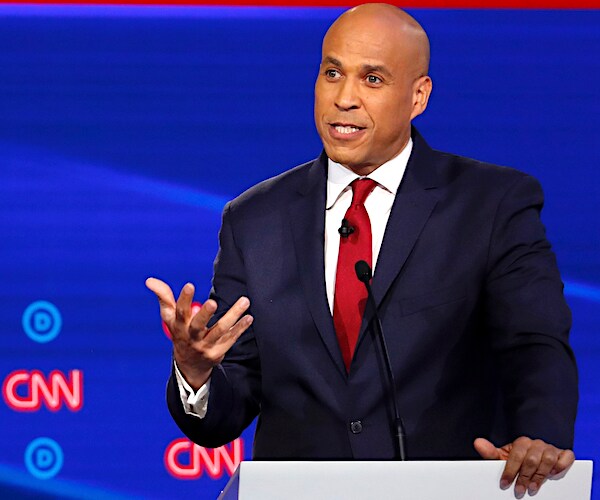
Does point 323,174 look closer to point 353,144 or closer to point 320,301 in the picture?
point 353,144

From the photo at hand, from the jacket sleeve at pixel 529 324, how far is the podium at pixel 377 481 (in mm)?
222

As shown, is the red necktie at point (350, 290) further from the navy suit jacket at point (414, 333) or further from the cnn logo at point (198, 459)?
the cnn logo at point (198, 459)

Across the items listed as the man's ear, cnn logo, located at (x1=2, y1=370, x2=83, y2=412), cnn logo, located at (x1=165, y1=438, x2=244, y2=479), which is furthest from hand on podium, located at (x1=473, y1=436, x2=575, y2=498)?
cnn logo, located at (x1=2, y1=370, x2=83, y2=412)

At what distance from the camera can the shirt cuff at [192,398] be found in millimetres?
1957

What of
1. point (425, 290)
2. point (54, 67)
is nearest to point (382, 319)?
point (425, 290)

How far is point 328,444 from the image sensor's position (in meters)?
2.10

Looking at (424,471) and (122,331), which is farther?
(122,331)

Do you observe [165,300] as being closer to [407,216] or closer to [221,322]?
[221,322]

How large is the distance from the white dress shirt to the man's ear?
0.26ft

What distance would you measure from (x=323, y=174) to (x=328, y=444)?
19.6 inches

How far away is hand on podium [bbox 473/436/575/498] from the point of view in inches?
63.7

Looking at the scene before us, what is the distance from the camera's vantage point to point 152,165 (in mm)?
3031

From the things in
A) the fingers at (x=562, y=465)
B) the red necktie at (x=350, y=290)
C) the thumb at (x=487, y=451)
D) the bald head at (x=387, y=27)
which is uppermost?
the bald head at (x=387, y=27)

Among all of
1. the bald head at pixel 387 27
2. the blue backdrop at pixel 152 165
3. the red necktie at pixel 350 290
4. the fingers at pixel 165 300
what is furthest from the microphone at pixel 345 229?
the blue backdrop at pixel 152 165
